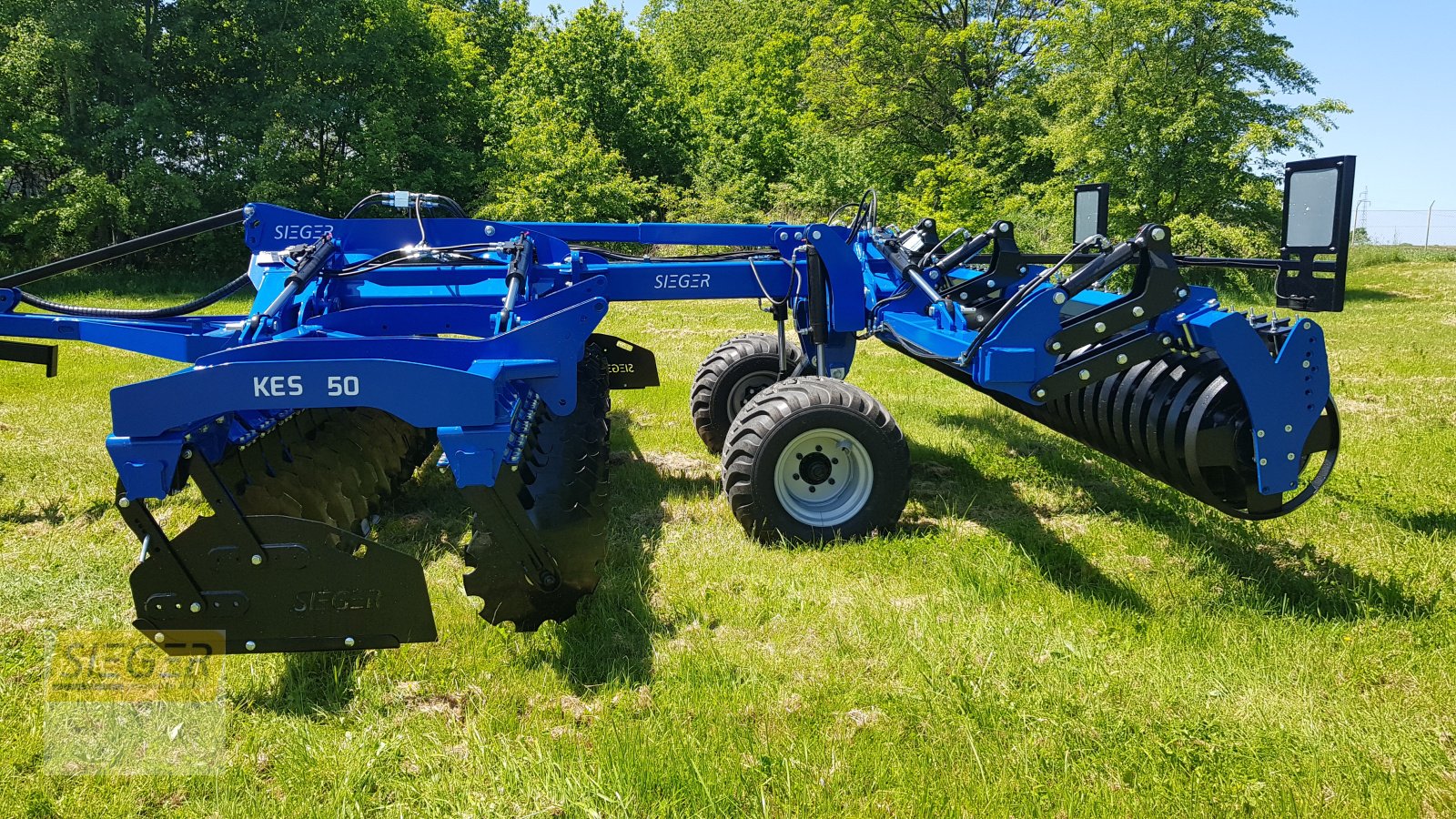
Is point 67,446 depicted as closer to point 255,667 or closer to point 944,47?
point 255,667

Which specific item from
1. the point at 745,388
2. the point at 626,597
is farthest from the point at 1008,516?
the point at 626,597

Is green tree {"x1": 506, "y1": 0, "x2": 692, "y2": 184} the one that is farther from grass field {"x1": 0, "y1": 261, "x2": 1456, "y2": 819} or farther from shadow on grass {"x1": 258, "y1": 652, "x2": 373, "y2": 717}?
shadow on grass {"x1": 258, "y1": 652, "x2": 373, "y2": 717}

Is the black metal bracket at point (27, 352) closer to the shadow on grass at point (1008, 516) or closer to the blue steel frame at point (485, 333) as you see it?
the blue steel frame at point (485, 333)

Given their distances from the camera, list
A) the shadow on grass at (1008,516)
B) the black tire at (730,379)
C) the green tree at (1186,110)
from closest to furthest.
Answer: the shadow on grass at (1008,516) < the black tire at (730,379) < the green tree at (1186,110)

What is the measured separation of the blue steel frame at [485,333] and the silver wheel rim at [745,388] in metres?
0.84

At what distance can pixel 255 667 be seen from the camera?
342 centimetres

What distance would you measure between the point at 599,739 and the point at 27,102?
2403 centimetres

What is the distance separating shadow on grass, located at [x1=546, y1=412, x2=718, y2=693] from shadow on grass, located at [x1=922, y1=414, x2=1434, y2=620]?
1696mm

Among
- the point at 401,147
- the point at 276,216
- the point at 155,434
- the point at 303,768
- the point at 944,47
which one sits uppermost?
the point at 944,47

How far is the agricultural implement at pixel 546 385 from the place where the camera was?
3.12 m

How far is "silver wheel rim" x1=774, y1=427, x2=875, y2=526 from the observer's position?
468cm

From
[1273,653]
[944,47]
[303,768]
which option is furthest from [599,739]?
[944,47]

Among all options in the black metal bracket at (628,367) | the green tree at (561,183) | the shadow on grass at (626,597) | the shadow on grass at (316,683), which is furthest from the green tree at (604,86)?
the shadow on grass at (316,683)

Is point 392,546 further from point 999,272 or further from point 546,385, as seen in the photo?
point 999,272
